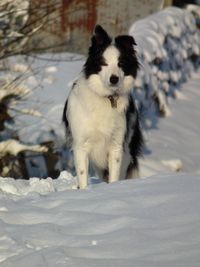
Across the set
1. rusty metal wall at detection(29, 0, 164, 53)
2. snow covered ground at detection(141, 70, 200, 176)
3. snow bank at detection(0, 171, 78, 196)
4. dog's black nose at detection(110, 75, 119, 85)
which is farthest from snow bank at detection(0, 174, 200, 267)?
rusty metal wall at detection(29, 0, 164, 53)

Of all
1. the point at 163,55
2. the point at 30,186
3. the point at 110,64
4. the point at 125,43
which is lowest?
the point at 163,55

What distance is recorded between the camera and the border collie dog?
8242 mm

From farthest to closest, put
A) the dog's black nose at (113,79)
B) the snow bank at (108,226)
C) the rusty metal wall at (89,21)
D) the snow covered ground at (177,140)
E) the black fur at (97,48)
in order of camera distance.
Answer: the rusty metal wall at (89,21), the snow covered ground at (177,140), the black fur at (97,48), the dog's black nose at (113,79), the snow bank at (108,226)

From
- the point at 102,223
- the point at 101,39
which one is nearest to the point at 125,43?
the point at 101,39

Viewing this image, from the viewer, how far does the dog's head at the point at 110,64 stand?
8188 millimetres

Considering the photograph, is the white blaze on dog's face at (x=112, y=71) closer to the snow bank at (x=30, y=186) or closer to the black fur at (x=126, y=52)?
the black fur at (x=126, y=52)

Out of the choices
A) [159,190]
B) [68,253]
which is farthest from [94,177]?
[68,253]

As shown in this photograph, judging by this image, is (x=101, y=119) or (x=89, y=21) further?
(x=89, y=21)

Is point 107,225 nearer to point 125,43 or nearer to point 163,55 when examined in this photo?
point 125,43

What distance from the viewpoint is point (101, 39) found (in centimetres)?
829

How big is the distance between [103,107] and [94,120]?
0.16 m

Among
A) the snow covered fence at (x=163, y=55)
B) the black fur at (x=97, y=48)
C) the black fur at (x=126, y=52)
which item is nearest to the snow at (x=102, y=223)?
the black fur at (x=97, y=48)

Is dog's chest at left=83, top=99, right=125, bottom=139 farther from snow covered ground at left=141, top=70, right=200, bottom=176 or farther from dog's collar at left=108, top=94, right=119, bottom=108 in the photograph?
snow covered ground at left=141, top=70, right=200, bottom=176

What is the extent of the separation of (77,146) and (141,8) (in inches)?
482
